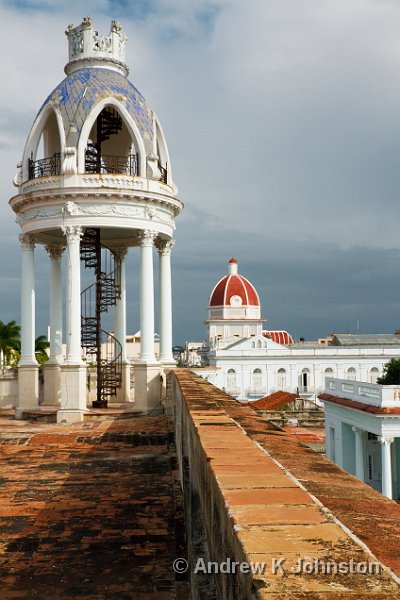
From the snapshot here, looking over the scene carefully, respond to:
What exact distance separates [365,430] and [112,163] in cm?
1355

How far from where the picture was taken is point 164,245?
23.2 metres

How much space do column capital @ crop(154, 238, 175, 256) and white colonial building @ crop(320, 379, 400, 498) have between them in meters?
8.49

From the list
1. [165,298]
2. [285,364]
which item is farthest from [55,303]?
[285,364]

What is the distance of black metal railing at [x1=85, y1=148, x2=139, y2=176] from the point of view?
22141 millimetres

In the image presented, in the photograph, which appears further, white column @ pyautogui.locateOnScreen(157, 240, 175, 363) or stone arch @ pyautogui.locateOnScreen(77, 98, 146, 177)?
white column @ pyautogui.locateOnScreen(157, 240, 175, 363)

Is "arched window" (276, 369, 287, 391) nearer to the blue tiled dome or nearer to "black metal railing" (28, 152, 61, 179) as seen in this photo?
the blue tiled dome

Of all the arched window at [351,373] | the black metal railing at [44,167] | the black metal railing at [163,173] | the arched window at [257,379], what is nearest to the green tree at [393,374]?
the arched window at [351,373]

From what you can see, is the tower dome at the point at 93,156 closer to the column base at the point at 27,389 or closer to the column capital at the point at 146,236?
the column capital at the point at 146,236

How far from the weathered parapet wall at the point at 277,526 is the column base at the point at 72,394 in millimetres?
15097

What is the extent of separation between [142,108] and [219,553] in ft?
66.7

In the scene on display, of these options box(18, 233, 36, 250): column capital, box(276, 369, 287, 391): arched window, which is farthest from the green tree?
box(18, 233, 36, 250): column capital

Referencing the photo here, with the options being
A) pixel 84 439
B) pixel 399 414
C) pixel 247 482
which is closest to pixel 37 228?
pixel 84 439

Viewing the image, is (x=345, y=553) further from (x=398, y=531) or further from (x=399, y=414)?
(x=399, y=414)

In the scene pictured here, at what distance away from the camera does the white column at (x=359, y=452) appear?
79.6ft
